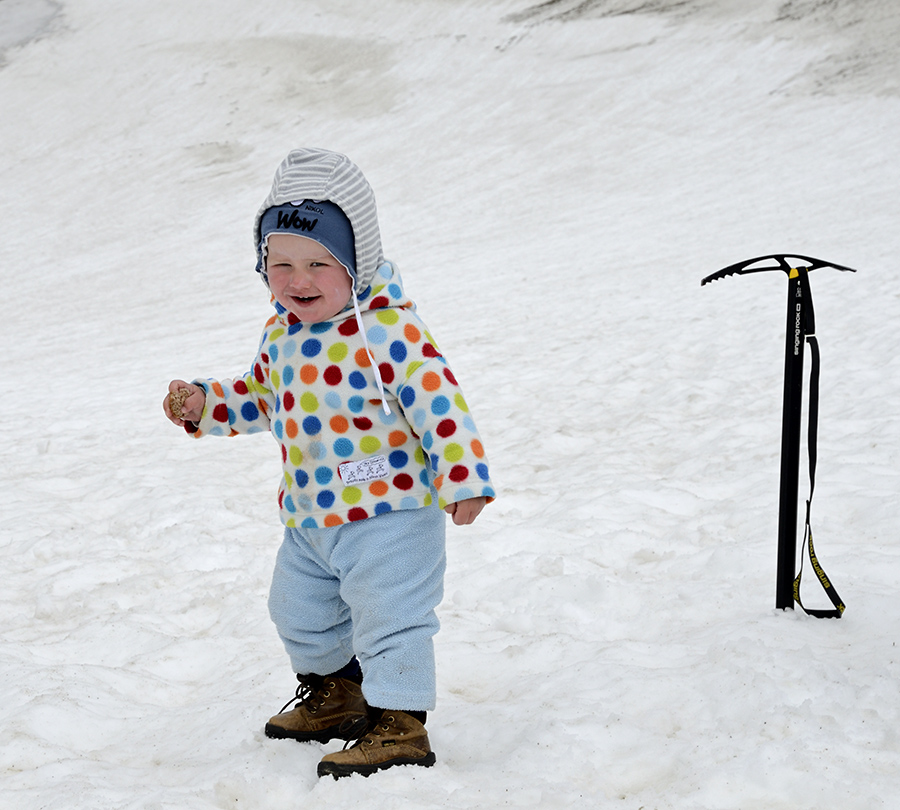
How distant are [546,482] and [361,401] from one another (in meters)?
3.32

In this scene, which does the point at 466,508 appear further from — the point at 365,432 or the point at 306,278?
the point at 306,278

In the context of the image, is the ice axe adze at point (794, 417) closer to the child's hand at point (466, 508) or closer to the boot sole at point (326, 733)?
the child's hand at point (466, 508)

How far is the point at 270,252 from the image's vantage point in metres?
2.47

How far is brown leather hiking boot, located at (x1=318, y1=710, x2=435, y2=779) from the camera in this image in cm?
244

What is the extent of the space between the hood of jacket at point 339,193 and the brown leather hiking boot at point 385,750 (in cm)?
113

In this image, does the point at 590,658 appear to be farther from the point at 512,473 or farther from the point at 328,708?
the point at 512,473

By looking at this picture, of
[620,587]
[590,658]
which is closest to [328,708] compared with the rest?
[590,658]

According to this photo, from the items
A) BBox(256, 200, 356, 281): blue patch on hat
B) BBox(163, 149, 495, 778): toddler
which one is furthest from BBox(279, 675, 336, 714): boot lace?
BBox(256, 200, 356, 281): blue patch on hat

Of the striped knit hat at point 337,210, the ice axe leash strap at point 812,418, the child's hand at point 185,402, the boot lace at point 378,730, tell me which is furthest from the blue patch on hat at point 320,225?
the ice axe leash strap at point 812,418

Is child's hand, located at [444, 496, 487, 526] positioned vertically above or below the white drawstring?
below

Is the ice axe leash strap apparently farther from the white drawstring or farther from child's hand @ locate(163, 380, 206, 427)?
child's hand @ locate(163, 380, 206, 427)

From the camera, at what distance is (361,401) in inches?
96.7

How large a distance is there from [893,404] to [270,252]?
16.3 ft

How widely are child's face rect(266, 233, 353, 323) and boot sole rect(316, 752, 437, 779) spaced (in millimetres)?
1150
